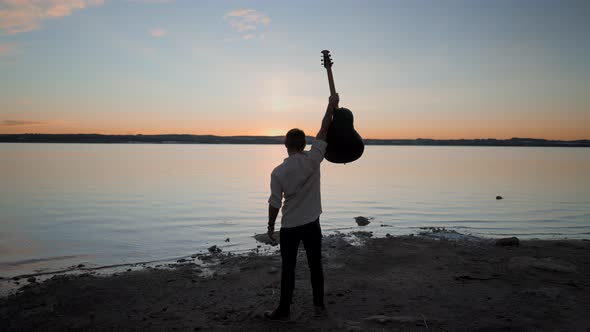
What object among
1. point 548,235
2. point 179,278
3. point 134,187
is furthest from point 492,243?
point 134,187

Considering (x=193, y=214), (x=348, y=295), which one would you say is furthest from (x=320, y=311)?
(x=193, y=214)

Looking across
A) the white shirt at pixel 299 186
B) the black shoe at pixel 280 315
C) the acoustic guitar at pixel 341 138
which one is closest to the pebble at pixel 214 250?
the black shoe at pixel 280 315

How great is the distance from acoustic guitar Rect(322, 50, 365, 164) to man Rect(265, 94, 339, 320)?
11 centimetres

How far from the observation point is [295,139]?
5.02 m

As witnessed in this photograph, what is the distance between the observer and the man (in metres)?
4.90

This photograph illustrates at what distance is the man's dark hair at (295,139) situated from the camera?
16.4ft

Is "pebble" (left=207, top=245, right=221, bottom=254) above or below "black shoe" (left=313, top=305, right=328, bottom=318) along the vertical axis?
below

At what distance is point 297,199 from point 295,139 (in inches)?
29.3

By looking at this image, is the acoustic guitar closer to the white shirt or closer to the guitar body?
the guitar body

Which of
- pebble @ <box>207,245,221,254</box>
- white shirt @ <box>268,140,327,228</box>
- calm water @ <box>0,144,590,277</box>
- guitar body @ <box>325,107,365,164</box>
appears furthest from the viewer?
calm water @ <box>0,144,590,277</box>

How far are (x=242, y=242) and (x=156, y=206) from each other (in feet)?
25.8

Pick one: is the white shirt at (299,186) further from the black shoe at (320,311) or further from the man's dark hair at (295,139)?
the black shoe at (320,311)

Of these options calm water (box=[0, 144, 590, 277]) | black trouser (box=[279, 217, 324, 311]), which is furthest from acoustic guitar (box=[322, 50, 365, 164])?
calm water (box=[0, 144, 590, 277])

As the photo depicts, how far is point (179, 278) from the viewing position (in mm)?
7324
